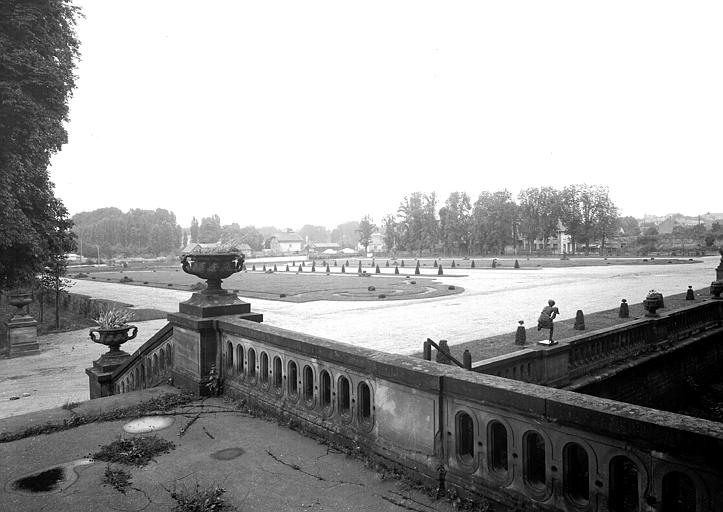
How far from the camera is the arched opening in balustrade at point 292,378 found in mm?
5504

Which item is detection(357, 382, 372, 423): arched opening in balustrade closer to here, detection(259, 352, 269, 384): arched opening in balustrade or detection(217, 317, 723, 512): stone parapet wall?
detection(217, 317, 723, 512): stone parapet wall

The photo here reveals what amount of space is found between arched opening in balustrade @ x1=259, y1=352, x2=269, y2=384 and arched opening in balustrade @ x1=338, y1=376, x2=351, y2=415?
4.79 ft

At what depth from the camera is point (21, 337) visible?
17766mm

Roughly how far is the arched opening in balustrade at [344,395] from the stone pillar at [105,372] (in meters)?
6.38

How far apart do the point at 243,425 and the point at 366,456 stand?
5.78 feet

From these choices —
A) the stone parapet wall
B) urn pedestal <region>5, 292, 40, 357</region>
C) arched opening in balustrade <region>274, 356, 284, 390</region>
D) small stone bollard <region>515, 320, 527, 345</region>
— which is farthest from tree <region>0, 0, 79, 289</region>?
small stone bollard <region>515, 320, 527, 345</region>

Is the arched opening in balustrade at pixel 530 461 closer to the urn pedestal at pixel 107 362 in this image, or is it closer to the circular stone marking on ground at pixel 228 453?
the circular stone marking on ground at pixel 228 453

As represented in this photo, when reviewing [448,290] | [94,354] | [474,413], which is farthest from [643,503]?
[448,290]

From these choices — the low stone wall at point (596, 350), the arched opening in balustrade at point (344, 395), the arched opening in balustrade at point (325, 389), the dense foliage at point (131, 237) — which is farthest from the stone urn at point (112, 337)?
the dense foliage at point (131, 237)

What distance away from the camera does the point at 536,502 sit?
3.28 meters

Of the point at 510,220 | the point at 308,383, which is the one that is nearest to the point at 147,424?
the point at 308,383

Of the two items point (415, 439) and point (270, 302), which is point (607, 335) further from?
point (270, 302)

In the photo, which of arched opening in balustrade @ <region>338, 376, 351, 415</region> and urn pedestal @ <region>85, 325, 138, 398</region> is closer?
arched opening in balustrade @ <region>338, 376, 351, 415</region>

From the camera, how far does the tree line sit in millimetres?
102375
